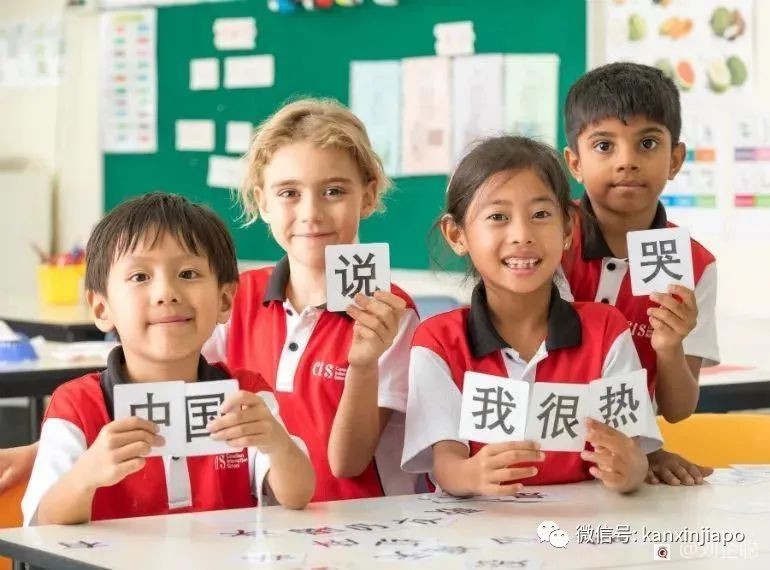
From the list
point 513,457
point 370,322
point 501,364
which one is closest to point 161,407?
point 370,322

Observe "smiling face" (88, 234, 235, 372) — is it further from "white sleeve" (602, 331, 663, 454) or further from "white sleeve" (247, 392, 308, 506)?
"white sleeve" (602, 331, 663, 454)

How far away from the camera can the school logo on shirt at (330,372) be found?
2.45 m

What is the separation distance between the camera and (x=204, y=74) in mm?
6355

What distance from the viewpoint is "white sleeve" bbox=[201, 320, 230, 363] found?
2.57 m

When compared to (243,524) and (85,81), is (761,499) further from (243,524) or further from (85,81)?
(85,81)

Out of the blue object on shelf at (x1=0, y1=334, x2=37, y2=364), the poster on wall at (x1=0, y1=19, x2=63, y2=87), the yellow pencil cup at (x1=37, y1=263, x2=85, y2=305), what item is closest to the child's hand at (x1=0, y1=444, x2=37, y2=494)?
the blue object on shelf at (x1=0, y1=334, x2=37, y2=364)

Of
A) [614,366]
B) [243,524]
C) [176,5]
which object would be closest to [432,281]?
[176,5]

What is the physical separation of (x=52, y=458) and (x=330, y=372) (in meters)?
0.57

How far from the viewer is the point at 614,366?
7.38 feet

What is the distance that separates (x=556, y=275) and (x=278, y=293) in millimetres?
494

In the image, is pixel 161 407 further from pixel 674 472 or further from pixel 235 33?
pixel 235 33

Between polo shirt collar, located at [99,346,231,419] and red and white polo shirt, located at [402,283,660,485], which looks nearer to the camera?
polo shirt collar, located at [99,346,231,419]

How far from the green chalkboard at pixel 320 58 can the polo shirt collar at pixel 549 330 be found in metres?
2.73

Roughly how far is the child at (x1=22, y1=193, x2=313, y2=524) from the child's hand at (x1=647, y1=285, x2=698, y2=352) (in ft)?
1.93
